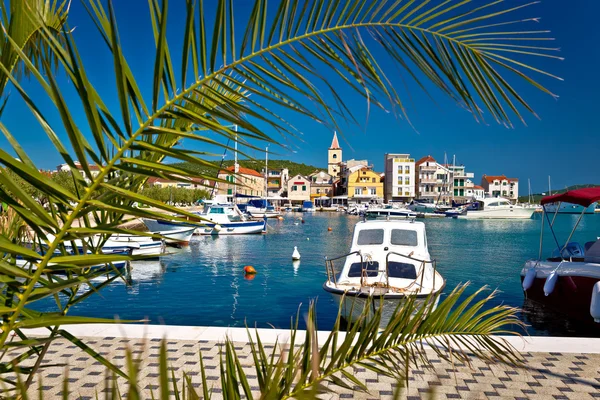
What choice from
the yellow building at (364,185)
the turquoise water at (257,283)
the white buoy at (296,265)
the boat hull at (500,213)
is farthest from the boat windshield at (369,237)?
the yellow building at (364,185)

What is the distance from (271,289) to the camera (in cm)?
1655

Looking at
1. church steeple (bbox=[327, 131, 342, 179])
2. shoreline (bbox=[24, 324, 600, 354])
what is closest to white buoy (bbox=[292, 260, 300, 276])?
shoreline (bbox=[24, 324, 600, 354])

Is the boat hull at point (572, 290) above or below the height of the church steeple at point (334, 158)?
below

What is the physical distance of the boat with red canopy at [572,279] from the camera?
10.3 meters

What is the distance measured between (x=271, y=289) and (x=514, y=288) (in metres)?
8.43

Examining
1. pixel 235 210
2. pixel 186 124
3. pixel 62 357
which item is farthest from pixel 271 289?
pixel 235 210

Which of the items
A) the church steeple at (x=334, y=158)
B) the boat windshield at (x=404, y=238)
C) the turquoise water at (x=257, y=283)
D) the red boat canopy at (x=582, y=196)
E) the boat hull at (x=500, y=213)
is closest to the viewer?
the red boat canopy at (x=582, y=196)

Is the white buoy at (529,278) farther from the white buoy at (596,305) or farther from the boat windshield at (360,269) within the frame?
the boat windshield at (360,269)

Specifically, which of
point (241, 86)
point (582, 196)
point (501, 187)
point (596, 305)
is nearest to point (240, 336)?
point (241, 86)

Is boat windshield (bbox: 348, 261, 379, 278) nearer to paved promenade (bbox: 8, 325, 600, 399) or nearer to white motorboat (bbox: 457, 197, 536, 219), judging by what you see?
paved promenade (bbox: 8, 325, 600, 399)

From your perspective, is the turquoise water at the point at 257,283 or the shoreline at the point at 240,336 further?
the turquoise water at the point at 257,283

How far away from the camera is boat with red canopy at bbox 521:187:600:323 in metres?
10.3

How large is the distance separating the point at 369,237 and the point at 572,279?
4.61m

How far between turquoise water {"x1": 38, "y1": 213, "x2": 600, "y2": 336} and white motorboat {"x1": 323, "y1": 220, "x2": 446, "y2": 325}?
4.71 ft
